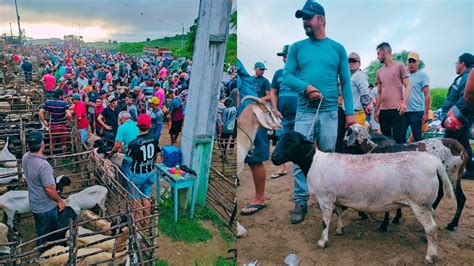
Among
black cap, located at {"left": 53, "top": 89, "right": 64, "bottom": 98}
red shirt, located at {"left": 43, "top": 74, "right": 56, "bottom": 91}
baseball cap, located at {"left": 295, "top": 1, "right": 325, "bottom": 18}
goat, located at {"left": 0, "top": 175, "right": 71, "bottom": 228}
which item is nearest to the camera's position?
baseball cap, located at {"left": 295, "top": 1, "right": 325, "bottom": 18}

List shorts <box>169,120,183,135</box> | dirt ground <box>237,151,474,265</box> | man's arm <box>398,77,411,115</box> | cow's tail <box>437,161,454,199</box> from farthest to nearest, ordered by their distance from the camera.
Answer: shorts <box>169,120,183,135</box>, man's arm <box>398,77,411,115</box>, cow's tail <box>437,161,454,199</box>, dirt ground <box>237,151,474,265</box>

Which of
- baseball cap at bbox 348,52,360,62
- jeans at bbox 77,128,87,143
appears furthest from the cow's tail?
jeans at bbox 77,128,87,143

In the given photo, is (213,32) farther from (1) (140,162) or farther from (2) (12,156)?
(2) (12,156)

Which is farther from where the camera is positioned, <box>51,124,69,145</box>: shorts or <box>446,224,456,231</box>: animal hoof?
<box>51,124,69,145</box>: shorts

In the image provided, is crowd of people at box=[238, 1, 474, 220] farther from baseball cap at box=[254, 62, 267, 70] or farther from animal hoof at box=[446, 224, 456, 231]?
animal hoof at box=[446, 224, 456, 231]

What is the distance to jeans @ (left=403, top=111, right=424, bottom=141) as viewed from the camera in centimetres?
261

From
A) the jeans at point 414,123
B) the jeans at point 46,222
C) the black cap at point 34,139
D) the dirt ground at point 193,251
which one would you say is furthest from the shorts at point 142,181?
the jeans at point 414,123

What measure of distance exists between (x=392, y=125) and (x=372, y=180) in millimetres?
786

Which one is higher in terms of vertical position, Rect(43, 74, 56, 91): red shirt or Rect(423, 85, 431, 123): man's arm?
Rect(423, 85, 431, 123): man's arm

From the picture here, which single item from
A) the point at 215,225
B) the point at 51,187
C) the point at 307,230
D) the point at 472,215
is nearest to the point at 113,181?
the point at 51,187

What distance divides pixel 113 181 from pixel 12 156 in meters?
1.94

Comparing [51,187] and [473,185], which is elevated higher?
[473,185]

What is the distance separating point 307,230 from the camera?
80.5 inches

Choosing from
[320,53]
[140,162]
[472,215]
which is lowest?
[140,162]
